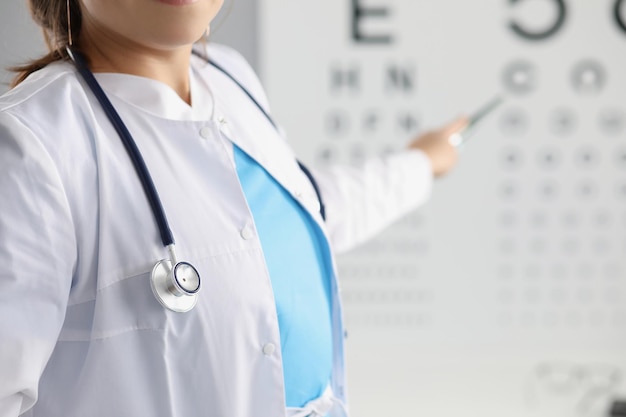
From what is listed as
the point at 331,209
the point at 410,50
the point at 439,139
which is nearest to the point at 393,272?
the point at 410,50

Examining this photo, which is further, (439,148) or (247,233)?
(439,148)

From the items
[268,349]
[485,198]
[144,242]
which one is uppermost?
[144,242]

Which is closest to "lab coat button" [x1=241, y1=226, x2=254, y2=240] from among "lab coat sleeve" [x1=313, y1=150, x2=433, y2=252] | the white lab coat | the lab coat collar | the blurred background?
the white lab coat

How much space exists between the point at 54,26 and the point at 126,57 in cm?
7

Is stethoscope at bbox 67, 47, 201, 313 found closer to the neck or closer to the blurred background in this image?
the neck

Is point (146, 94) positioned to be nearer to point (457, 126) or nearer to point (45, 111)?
point (45, 111)

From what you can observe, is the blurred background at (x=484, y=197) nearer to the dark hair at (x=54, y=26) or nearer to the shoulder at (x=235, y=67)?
the shoulder at (x=235, y=67)

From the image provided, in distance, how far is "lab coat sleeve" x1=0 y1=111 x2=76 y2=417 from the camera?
0.62m

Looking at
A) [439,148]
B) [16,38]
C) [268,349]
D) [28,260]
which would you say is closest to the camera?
[28,260]

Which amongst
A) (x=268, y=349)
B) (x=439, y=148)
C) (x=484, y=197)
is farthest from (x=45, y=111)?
(x=484, y=197)

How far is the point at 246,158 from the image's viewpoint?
33.7 inches

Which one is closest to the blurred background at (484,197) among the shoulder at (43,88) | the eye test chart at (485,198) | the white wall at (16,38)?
the eye test chart at (485,198)

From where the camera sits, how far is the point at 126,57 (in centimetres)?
80

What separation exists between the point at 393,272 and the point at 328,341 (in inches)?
Answer: 39.6
